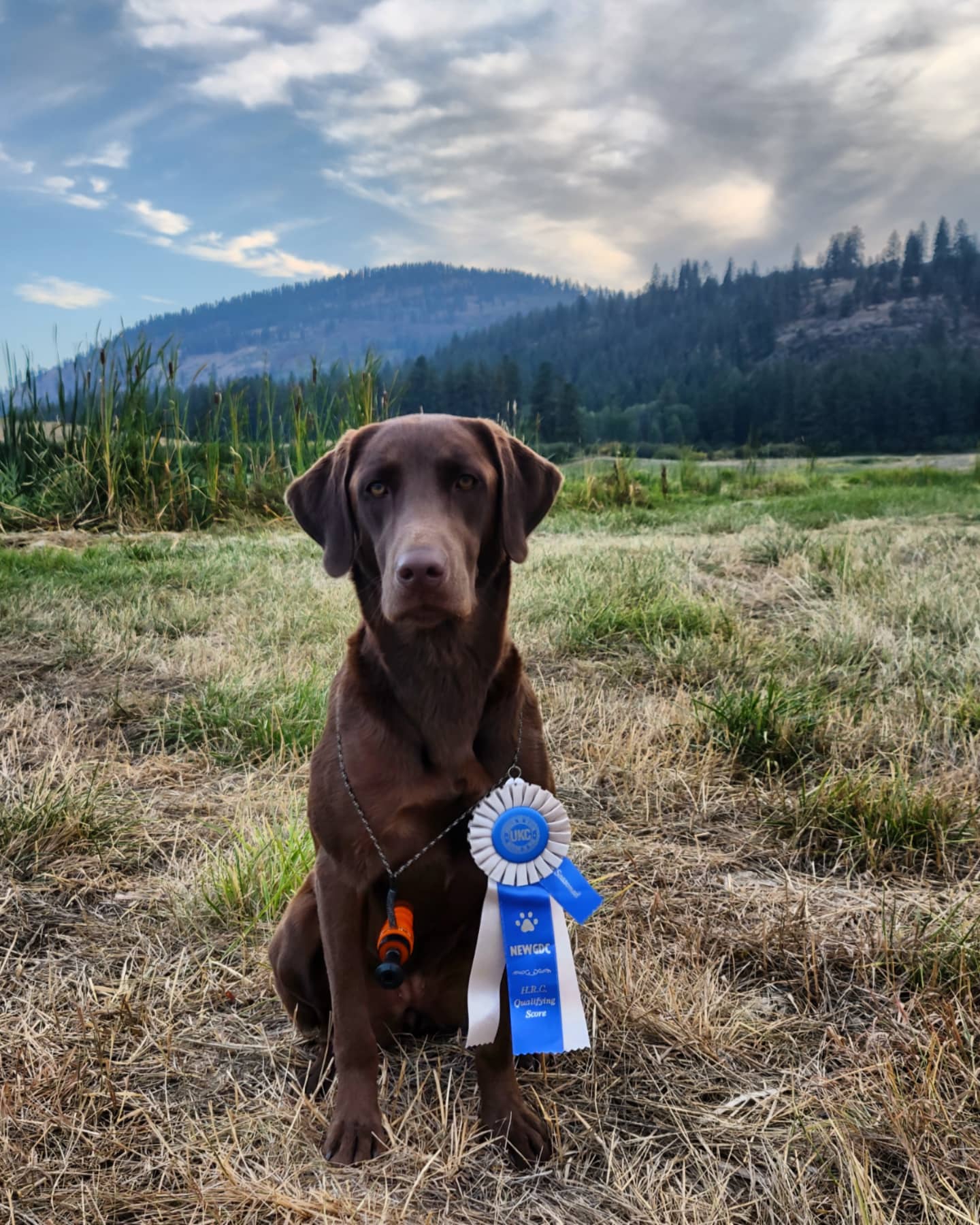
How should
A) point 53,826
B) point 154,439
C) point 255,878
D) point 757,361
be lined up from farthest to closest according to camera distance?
point 757,361, point 154,439, point 53,826, point 255,878

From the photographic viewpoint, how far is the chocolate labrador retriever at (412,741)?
5.68 ft

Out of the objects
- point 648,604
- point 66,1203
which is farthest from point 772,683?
point 66,1203

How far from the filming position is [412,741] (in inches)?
69.8

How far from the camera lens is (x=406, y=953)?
1.75 m

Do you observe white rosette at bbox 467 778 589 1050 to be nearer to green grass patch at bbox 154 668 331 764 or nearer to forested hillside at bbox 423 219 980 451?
green grass patch at bbox 154 668 331 764

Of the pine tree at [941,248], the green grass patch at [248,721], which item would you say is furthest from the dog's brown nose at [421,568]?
the pine tree at [941,248]

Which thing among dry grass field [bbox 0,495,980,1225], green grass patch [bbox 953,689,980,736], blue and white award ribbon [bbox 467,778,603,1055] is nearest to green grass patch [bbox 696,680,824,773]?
dry grass field [bbox 0,495,980,1225]

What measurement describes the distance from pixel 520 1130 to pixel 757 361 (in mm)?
79288

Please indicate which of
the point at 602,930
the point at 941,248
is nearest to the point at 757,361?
the point at 941,248

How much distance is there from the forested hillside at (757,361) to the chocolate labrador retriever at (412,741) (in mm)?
10223

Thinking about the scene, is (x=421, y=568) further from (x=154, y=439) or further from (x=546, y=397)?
(x=546, y=397)

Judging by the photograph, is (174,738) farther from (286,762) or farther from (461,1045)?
(461,1045)

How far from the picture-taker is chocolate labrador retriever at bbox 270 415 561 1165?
1.73 m

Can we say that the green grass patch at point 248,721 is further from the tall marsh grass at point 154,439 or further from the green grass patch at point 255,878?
the tall marsh grass at point 154,439
